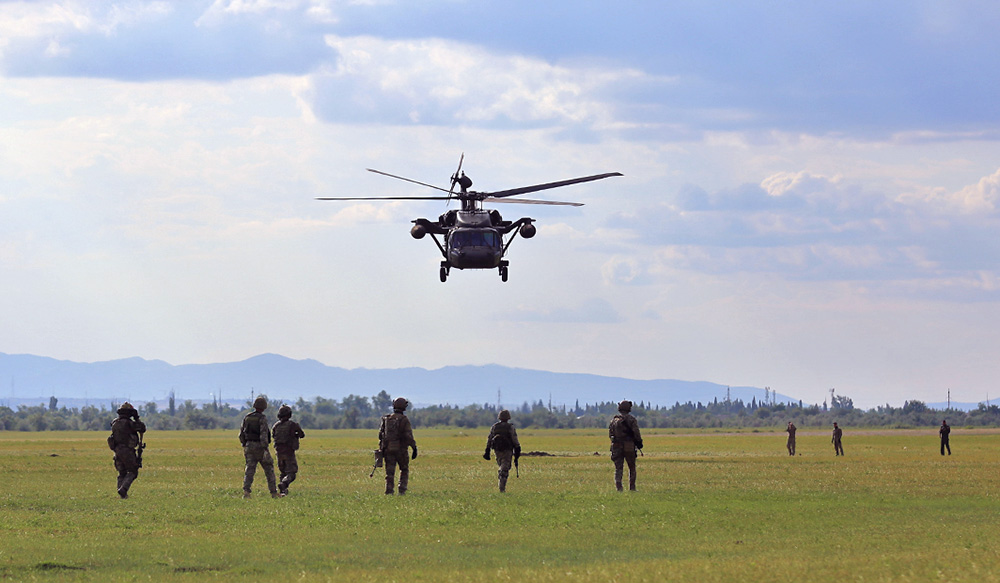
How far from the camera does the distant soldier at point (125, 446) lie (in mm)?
27984

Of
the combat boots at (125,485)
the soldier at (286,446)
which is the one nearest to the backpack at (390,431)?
the soldier at (286,446)

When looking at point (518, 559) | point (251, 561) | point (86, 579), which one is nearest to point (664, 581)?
point (518, 559)

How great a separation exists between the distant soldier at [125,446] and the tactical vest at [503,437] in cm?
777

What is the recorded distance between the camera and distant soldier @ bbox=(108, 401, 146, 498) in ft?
91.8

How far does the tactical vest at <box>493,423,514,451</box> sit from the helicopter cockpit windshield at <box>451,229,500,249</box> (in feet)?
38.4

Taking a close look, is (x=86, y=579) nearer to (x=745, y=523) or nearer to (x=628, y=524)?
(x=628, y=524)

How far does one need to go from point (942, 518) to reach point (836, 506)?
2.71 meters

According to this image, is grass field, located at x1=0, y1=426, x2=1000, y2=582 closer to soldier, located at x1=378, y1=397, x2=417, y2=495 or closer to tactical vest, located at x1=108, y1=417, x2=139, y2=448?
soldier, located at x1=378, y1=397, x2=417, y2=495

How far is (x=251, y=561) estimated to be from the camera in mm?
17641

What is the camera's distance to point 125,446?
91.8 feet

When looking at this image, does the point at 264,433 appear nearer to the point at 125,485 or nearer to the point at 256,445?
the point at 256,445

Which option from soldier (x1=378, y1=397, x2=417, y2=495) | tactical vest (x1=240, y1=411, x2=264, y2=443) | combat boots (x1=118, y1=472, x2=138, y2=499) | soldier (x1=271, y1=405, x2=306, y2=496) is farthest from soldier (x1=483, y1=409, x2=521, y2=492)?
combat boots (x1=118, y1=472, x2=138, y2=499)

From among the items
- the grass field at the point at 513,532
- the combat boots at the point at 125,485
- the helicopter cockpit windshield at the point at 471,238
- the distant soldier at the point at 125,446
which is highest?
the helicopter cockpit windshield at the point at 471,238

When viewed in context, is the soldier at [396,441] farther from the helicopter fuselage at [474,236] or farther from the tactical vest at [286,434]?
the helicopter fuselage at [474,236]
